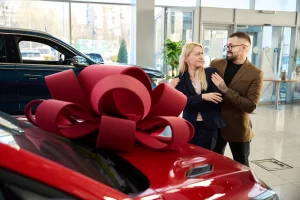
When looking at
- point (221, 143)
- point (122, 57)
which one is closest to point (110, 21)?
point (122, 57)

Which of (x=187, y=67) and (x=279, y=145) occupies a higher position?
(x=187, y=67)

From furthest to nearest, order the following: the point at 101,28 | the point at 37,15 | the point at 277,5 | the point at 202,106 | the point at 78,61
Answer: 1. the point at 277,5
2. the point at 101,28
3. the point at 37,15
4. the point at 78,61
5. the point at 202,106

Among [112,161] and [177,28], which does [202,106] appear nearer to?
[112,161]

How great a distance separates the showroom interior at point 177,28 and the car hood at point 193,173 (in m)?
6.70

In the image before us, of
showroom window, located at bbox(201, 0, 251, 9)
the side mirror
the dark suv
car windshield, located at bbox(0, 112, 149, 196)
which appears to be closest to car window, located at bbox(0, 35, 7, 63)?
the dark suv

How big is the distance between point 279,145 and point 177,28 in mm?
5444

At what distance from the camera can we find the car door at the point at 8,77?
4617 millimetres

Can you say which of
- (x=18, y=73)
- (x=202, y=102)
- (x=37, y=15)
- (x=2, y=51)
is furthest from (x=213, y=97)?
(x=37, y=15)

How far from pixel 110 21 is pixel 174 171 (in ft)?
28.9

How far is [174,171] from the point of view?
1.38m

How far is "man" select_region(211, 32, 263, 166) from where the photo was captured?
2740 mm

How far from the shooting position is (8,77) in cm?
464

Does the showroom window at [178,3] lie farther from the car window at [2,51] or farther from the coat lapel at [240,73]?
the coat lapel at [240,73]

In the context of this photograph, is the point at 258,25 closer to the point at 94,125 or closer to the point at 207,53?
the point at 207,53
